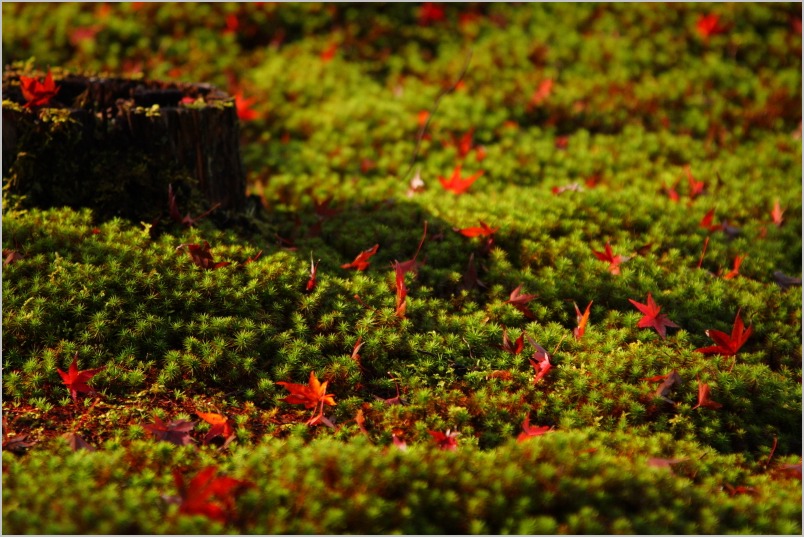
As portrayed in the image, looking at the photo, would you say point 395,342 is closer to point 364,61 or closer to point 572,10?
point 364,61

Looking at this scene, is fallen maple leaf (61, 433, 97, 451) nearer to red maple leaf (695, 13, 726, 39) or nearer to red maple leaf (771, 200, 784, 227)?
red maple leaf (771, 200, 784, 227)

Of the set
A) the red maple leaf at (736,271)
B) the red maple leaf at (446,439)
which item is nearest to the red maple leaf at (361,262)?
the red maple leaf at (446,439)

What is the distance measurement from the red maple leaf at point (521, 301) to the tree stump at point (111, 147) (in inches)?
77.9

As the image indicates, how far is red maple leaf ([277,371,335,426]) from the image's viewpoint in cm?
309

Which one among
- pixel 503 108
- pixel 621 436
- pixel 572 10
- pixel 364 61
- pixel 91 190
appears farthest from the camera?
pixel 572 10

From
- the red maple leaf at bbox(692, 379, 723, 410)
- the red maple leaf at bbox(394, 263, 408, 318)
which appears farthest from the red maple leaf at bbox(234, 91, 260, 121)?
the red maple leaf at bbox(692, 379, 723, 410)

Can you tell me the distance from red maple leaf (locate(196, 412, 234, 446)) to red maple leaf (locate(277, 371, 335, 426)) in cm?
30

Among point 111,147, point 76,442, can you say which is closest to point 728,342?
point 76,442

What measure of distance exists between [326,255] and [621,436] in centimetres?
200

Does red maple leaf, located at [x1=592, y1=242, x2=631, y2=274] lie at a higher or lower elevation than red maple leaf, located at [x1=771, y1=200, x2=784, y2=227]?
lower

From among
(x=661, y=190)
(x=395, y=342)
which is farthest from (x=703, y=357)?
(x=661, y=190)

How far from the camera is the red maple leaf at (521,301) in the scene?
380cm

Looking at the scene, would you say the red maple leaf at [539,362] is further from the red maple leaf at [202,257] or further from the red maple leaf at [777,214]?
the red maple leaf at [777,214]

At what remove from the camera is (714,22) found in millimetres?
7246
